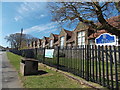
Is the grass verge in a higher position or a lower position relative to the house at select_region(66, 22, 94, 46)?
lower

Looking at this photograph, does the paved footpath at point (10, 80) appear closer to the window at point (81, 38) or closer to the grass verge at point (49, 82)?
the grass verge at point (49, 82)

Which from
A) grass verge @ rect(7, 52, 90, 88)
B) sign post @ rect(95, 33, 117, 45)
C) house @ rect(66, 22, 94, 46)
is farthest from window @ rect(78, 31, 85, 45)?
grass verge @ rect(7, 52, 90, 88)

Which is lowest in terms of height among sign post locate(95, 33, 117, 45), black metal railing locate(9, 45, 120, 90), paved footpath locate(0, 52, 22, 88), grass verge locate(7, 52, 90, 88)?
paved footpath locate(0, 52, 22, 88)

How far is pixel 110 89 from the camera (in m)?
3.98

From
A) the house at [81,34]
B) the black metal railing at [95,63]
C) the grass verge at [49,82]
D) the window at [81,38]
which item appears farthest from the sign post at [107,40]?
the window at [81,38]

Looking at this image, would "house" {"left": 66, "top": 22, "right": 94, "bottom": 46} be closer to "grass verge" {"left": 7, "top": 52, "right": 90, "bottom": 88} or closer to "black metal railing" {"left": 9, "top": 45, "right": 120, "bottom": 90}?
"black metal railing" {"left": 9, "top": 45, "right": 120, "bottom": 90}

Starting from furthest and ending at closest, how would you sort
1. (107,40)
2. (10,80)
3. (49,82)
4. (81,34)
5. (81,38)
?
1. (81,34)
2. (81,38)
3. (10,80)
4. (49,82)
5. (107,40)

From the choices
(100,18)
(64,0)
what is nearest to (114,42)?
(100,18)

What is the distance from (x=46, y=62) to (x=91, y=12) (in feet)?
18.5

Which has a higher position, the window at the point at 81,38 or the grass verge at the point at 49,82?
the window at the point at 81,38

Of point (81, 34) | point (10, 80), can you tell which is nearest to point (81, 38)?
Result: point (81, 34)

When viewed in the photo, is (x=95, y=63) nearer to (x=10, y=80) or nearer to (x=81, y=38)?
(x=10, y=80)

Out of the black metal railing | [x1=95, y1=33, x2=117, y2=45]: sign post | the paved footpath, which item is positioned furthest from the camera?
the paved footpath

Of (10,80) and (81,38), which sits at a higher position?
(81,38)
